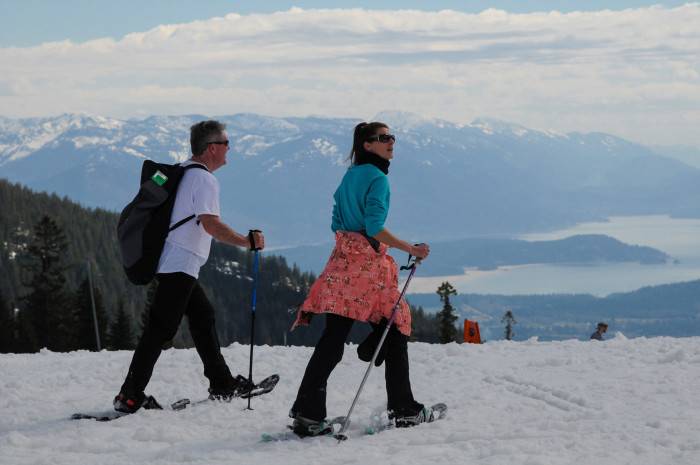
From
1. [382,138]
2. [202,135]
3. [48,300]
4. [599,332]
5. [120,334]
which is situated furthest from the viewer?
[48,300]

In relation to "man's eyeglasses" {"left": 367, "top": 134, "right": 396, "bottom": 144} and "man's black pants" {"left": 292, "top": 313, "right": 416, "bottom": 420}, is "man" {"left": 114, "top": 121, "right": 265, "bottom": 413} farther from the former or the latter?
"man's eyeglasses" {"left": 367, "top": 134, "right": 396, "bottom": 144}

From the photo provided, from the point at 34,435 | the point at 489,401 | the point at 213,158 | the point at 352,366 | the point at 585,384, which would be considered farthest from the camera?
the point at 352,366

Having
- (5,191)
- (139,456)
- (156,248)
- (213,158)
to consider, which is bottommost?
(139,456)

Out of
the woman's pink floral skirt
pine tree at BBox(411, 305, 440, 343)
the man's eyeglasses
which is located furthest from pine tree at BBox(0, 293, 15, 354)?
the man's eyeglasses

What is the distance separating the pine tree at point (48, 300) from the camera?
6619 centimetres

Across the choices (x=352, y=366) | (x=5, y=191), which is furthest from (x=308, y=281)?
(x=352, y=366)

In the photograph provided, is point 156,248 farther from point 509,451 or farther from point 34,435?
point 509,451

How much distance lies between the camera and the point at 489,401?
25.7 feet

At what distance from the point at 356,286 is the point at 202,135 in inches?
68.3

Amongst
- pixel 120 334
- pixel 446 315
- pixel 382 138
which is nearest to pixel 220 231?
pixel 382 138

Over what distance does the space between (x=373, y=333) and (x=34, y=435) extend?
8.40ft

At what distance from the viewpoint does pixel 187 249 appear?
22.3 feet

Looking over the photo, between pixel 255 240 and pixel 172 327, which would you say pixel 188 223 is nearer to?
pixel 255 240

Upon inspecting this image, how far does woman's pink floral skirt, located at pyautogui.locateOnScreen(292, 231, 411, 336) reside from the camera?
640 centimetres
